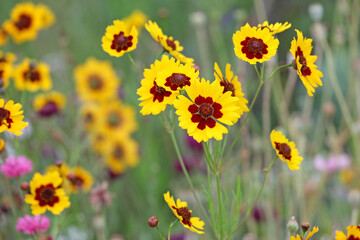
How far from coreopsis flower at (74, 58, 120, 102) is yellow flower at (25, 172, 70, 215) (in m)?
0.96

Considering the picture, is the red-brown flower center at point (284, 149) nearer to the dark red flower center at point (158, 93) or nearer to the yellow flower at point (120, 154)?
the dark red flower center at point (158, 93)

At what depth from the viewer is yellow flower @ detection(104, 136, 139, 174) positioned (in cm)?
157

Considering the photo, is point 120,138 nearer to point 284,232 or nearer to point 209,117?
point 284,232

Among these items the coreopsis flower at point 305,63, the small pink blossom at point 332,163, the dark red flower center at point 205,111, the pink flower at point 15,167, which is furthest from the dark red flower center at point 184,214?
the small pink blossom at point 332,163

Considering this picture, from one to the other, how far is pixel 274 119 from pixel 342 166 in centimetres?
95

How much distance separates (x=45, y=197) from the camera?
69 centimetres

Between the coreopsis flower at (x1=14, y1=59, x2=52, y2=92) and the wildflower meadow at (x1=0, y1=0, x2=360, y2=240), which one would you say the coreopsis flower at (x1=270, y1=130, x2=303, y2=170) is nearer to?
the wildflower meadow at (x1=0, y1=0, x2=360, y2=240)

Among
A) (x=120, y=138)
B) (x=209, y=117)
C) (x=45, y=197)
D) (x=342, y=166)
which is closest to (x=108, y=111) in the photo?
(x=120, y=138)

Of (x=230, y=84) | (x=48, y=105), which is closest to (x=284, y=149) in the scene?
(x=230, y=84)

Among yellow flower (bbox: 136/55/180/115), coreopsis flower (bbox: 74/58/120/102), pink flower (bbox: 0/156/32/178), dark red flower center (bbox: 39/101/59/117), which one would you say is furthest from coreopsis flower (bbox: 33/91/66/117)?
yellow flower (bbox: 136/55/180/115)

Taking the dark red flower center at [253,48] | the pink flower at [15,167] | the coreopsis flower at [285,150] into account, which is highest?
the pink flower at [15,167]

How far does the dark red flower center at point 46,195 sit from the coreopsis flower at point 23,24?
613 mm

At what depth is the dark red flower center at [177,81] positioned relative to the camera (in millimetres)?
579

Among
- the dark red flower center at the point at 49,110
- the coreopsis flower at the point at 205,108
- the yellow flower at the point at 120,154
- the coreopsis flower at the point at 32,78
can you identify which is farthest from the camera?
the yellow flower at the point at 120,154
